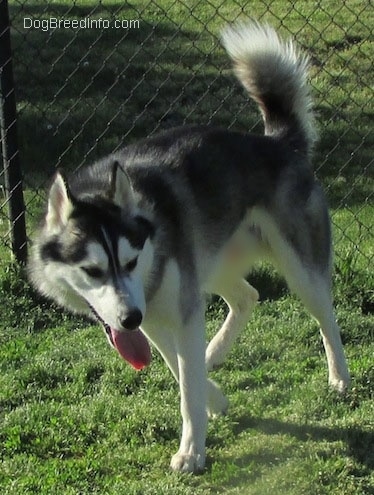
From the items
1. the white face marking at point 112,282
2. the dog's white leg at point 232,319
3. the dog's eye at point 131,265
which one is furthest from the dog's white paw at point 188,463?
the dog's white leg at point 232,319

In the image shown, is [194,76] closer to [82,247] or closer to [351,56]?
[351,56]

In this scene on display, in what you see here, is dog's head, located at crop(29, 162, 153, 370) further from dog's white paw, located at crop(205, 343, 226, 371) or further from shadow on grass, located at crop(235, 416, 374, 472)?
dog's white paw, located at crop(205, 343, 226, 371)

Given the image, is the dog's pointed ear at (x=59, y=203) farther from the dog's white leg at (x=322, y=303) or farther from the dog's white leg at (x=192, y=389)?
the dog's white leg at (x=322, y=303)

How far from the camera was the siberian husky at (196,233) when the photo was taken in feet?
11.9

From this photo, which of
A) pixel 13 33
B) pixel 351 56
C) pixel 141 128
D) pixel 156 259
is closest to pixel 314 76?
pixel 351 56

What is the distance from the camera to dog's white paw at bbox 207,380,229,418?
4.22m

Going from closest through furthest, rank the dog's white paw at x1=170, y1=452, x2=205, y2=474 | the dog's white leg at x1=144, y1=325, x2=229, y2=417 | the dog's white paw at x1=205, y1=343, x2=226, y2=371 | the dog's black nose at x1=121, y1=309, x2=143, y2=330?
the dog's black nose at x1=121, y1=309, x2=143, y2=330 < the dog's white paw at x1=170, y1=452, x2=205, y2=474 < the dog's white leg at x1=144, y1=325, x2=229, y2=417 < the dog's white paw at x1=205, y1=343, x2=226, y2=371

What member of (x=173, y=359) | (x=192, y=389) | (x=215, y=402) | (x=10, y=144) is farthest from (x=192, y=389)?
(x=10, y=144)

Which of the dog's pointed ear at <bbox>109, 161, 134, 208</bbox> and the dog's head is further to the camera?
the dog's pointed ear at <bbox>109, 161, 134, 208</bbox>

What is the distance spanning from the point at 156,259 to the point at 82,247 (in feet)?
1.10

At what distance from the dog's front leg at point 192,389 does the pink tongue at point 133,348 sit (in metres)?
0.15

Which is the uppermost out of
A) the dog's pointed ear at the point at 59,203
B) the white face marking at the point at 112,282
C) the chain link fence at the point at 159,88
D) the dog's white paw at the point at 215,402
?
the chain link fence at the point at 159,88

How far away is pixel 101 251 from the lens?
354 cm

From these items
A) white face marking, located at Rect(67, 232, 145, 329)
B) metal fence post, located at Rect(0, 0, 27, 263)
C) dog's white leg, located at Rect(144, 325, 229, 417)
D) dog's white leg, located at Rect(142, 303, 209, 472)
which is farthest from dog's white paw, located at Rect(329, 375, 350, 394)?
metal fence post, located at Rect(0, 0, 27, 263)
